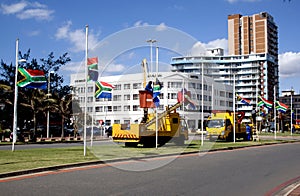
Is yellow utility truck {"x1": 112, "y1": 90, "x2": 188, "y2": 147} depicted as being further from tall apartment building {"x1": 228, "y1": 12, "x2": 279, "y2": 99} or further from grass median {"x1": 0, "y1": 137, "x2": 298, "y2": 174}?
tall apartment building {"x1": 228, "y1": 12, "x2": 279, "y2": 99}

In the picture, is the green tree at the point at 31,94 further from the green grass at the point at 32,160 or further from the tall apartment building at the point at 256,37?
the tall apartment building at the point at 256,37

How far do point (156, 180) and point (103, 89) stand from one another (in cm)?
1216

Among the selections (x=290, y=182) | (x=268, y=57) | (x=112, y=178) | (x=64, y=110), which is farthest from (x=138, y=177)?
(x=268, y=57)

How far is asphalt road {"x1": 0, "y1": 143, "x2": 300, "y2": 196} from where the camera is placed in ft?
30.7

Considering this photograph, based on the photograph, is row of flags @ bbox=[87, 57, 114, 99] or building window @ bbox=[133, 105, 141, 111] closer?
row of flags @ bbox=[87, 57, 114, 99]

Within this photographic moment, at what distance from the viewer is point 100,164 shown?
49.2ft

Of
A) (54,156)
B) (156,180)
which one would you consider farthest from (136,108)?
(156,180)

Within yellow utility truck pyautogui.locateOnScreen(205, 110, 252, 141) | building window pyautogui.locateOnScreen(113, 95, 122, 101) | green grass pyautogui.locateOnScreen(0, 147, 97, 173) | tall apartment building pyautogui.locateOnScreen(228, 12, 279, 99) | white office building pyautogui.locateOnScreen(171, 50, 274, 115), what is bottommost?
green grass pyautogui.locateOnScreen(0, 147, 97, 173)

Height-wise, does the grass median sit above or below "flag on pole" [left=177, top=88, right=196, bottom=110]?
below

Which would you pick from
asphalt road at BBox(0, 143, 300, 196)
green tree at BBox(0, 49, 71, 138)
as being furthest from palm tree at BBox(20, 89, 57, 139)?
asphalt road at BBox(0, 143, 300, 196)

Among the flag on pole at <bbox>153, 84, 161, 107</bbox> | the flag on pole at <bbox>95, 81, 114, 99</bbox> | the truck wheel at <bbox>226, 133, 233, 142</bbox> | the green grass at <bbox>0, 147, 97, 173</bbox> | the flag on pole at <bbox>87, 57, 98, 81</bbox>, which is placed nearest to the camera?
the green grass at <bbox>0, 147, 97, 173</bbox>

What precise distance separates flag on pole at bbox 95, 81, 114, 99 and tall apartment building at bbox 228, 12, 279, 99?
4276 inches

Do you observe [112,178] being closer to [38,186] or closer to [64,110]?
[38,186]

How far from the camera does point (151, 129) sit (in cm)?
2588
